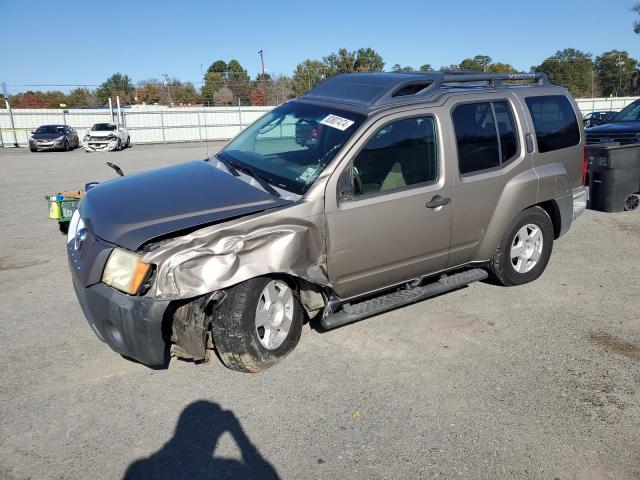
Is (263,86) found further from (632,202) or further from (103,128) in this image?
(632,202)

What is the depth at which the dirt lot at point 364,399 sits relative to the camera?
2.86 metres

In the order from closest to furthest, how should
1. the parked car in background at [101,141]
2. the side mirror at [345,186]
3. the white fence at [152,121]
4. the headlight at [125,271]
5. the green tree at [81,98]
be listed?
1. the headlight at [125,271]
2. the side mirror at [345,186]
3. the parked car in background at [101,141]
4. the white fence at [152,121]
5. the green tree at [81,98]

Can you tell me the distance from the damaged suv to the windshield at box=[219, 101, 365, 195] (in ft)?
0.05

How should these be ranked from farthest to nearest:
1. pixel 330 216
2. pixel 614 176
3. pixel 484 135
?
pixel 614 176, pixel 484 135, pixel 330 216

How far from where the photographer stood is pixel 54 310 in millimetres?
4773

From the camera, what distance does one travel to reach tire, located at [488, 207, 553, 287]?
16.6 ft

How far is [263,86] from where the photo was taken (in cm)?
3969

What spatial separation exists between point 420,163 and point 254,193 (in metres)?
1.42

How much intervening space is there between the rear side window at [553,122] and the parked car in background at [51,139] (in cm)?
2500

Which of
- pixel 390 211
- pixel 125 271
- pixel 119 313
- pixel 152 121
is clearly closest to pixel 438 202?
pixel 390 211

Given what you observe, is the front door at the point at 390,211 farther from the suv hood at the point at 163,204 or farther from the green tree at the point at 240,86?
the green tree at the point at 240,86

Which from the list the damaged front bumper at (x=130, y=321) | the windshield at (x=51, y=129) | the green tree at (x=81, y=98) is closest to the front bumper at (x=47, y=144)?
the windshield at (x=51, y=129)

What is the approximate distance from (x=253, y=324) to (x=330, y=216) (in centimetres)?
93

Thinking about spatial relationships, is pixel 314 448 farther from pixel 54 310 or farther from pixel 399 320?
pixel 54 310
